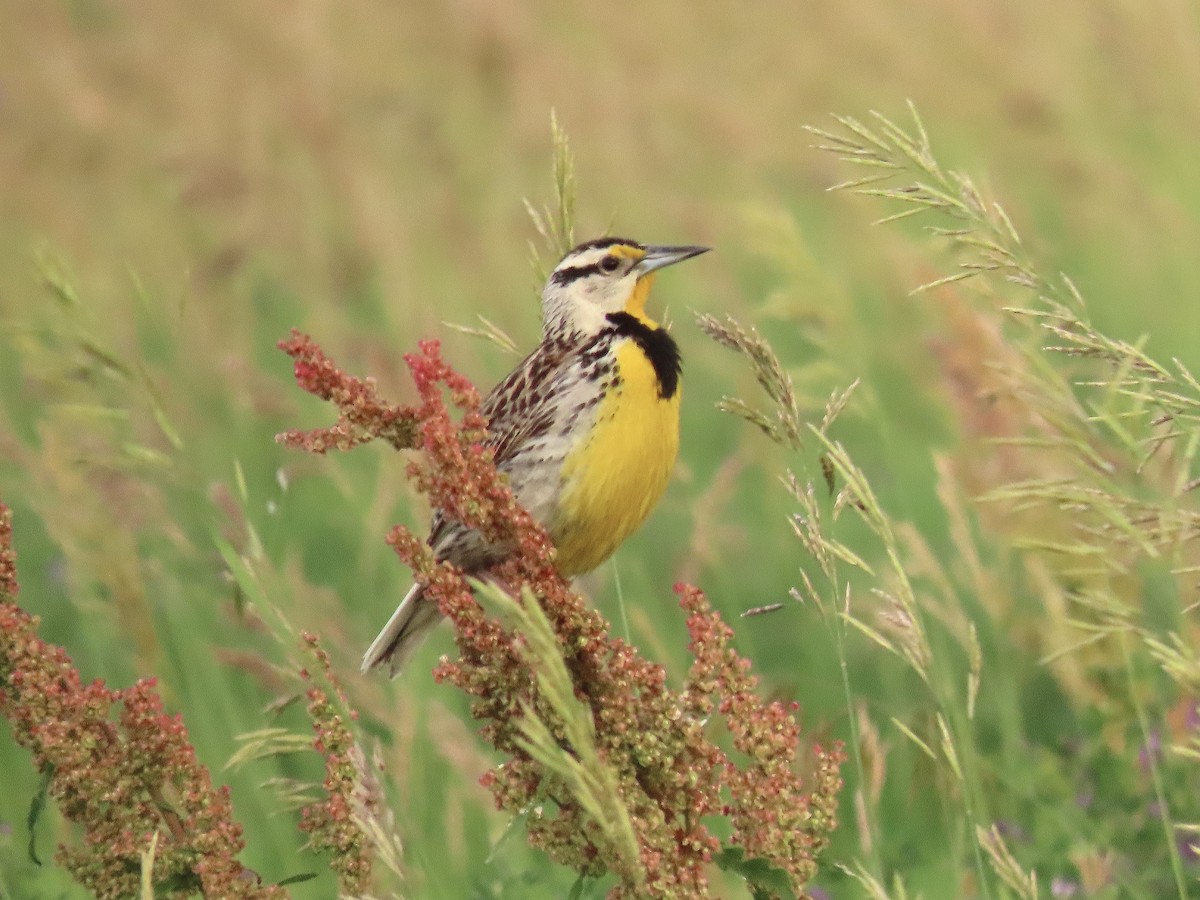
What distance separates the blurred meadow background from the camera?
2.74 m

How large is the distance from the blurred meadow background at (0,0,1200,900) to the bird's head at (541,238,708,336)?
0.22 meters

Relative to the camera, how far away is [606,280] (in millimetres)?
3316

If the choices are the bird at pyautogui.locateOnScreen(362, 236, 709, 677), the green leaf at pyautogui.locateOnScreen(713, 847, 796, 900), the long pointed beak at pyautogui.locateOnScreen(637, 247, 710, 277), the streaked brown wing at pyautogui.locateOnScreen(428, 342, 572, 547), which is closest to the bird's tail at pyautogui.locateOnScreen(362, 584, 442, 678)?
the bird at pyautogui.locateOnScreen(362, 236, 709, 677)

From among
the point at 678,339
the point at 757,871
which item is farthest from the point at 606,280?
the point at 678,339

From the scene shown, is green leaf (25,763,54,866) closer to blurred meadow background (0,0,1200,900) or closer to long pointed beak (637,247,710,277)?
blurred meadow background (0,0,1200,900)

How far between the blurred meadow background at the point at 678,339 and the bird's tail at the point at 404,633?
95mm

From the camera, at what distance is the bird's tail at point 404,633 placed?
9.32ft

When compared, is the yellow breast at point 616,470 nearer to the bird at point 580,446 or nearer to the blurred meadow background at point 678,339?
the bird at point 580,446

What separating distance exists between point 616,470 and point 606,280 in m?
0.64

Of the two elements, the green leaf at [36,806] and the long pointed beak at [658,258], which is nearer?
the green leaf at [36,806]

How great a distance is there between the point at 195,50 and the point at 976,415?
447cm

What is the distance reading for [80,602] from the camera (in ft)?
10.3

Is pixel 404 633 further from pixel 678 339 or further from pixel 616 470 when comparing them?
pixel 678 339

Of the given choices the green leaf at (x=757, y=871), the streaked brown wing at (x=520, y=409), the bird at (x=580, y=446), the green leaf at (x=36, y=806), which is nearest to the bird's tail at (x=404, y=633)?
the bird at (x=580, y=446)
